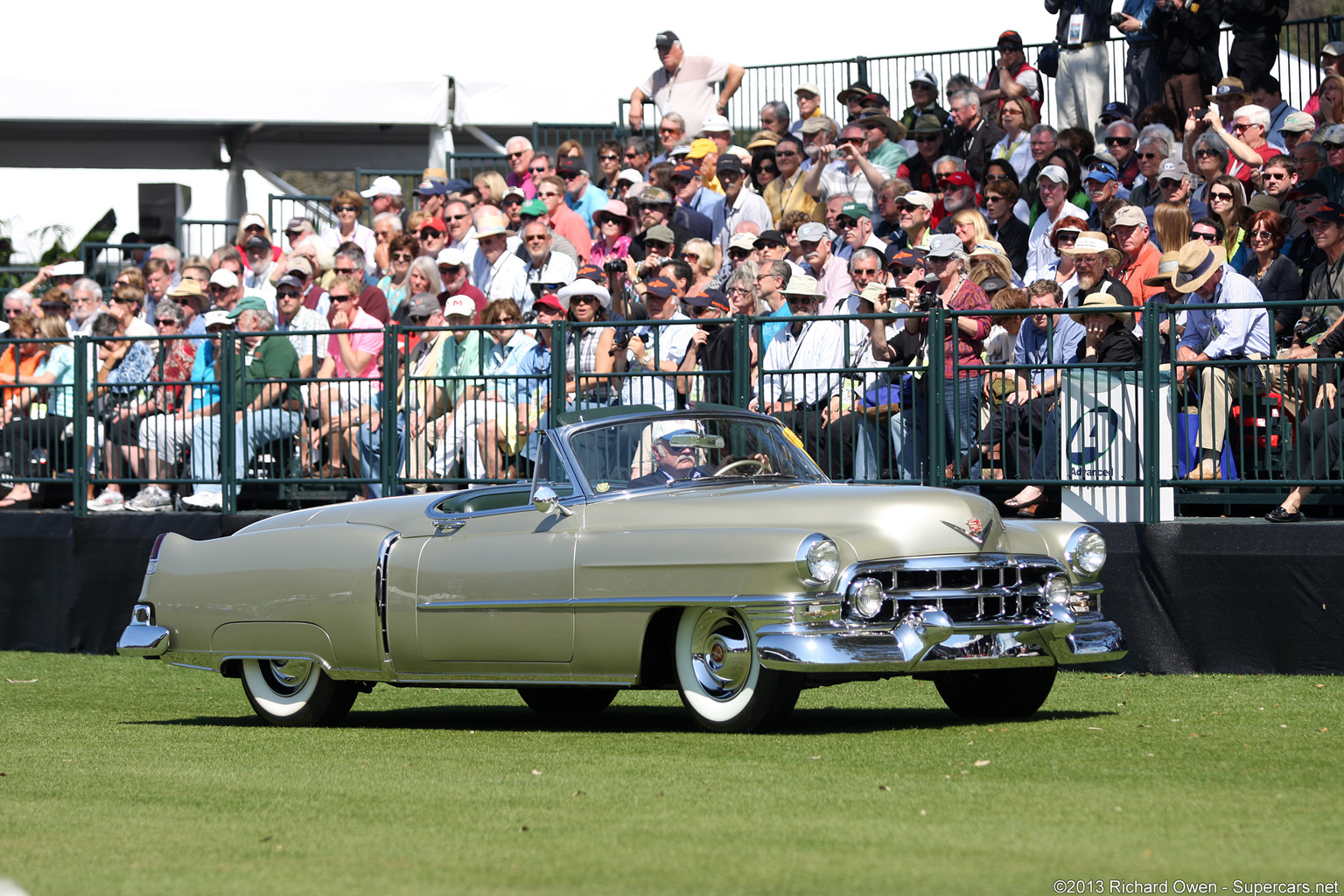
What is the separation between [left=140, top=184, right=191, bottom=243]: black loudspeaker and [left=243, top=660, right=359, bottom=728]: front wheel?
16.2 meters

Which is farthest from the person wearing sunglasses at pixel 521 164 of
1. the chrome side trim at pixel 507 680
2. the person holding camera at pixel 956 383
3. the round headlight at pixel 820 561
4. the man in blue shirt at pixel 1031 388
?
the round headlight at pixel 820 561

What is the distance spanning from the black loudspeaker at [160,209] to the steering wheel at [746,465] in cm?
1733

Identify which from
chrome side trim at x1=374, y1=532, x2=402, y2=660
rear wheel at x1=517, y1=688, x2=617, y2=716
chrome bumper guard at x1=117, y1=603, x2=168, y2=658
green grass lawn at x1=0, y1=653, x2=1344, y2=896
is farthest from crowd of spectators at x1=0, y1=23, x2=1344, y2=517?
chrome side trim at x1=374, y1=532, x2=402, y2=660

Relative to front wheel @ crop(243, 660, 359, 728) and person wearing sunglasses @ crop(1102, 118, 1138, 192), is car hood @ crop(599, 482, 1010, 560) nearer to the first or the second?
front wheel @ crop(243, 660, 359, 728)

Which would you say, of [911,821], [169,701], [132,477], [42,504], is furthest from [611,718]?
[42,504]

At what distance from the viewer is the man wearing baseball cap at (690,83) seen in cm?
2022

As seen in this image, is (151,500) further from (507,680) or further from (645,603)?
(645,603)

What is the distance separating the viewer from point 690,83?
800 inches

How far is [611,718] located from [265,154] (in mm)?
16910

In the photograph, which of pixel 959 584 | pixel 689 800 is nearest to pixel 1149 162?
pixel 959 584

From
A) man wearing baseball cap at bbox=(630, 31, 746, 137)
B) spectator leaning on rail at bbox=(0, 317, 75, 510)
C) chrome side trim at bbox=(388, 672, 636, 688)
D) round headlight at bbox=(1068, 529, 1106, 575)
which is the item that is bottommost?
chrome side trim at bbox=(388, 672, 636, 688)

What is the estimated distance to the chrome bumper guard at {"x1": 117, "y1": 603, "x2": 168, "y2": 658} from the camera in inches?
403

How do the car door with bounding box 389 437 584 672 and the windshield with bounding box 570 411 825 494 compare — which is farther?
the windshield with bounding box 570 411 825 494

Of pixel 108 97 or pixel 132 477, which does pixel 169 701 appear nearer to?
pixel 132 477
